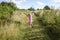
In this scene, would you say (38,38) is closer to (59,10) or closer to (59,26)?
(59,26)

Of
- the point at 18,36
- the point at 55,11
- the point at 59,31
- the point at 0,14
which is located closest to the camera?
the point at 18,36

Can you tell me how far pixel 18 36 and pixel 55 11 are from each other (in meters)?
5.54

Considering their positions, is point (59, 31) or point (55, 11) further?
point (55, 11)

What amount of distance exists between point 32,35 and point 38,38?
69cm

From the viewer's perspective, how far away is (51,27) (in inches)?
463

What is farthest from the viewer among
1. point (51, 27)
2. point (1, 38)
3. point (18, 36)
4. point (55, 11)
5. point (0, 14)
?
point (0, 14)

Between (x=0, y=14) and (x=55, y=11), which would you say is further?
(x=0, y=14)

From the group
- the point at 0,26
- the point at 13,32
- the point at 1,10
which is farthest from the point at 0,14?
the point at 13,32

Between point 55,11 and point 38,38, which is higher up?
point 55,11

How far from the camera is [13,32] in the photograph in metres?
10.3

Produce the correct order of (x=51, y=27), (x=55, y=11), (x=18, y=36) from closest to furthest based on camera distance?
(x=18, y=36) < (x=51, y=27) < (x=55, y=11)

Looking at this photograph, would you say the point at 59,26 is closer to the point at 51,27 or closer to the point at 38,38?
the point at 51,27

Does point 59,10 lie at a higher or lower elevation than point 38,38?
higher

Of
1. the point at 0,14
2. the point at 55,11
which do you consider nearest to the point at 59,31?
the point at 55,11
